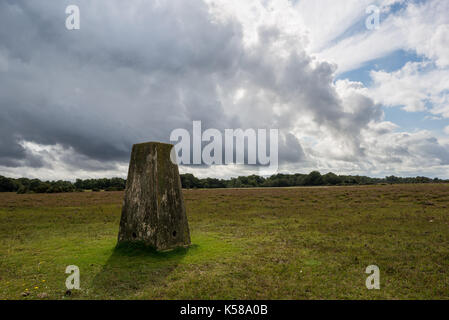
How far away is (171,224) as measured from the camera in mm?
9953

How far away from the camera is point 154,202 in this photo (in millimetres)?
9617

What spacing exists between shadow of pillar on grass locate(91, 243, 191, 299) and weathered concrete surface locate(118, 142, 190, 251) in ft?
1.24

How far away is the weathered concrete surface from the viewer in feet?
31.6

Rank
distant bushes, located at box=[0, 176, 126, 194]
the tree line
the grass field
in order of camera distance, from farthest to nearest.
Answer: the tree line
distant bushes, located at box=[0, 176, 126, 194]
the grass field

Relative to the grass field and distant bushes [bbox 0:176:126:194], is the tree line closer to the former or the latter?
distant bushes [bbox 0:176:126:194]

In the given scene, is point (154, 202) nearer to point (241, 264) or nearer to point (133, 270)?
point (133, 270)

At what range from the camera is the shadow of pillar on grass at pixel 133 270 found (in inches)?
263

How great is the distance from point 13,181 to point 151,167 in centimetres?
8127

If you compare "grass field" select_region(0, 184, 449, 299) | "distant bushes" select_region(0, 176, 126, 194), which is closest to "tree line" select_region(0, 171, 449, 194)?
"distant bushes" select_region(0, 176, 126, 194)

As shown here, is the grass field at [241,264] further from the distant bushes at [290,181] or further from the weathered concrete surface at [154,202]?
the distant bushes at [290,181]

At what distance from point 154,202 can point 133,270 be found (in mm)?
2502
